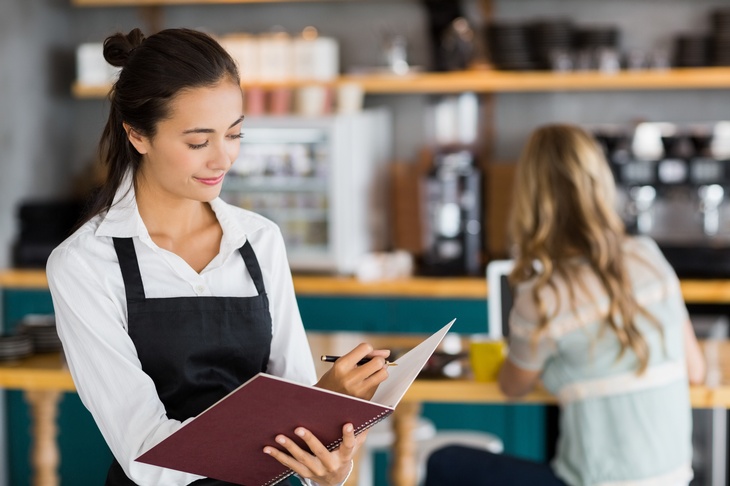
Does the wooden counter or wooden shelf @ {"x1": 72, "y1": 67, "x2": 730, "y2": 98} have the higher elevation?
wooden shelf @ {"x1": 72, "y1": 67, "x2": 730, "y2": 98}

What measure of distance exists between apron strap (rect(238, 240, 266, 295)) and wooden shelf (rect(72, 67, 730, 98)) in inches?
123

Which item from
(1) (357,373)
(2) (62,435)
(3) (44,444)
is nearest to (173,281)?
(1) (357,373)

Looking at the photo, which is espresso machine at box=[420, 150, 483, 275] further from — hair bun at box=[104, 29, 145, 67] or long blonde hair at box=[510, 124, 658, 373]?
hair bun at box=[104, 29, 145, 67]

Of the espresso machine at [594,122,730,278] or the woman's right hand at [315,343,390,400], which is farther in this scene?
the espresso machine at [594,122,730,278]

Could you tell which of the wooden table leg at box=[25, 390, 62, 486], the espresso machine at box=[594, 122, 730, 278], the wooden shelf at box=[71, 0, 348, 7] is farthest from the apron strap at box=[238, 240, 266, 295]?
the wooden shelf at box=[71, 0, 348, 7]

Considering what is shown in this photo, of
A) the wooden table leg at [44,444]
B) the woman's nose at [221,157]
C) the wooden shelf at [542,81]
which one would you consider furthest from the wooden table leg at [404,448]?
the wooden shelf at [542,81]

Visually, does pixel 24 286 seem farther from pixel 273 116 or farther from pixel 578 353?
pixel 578 353

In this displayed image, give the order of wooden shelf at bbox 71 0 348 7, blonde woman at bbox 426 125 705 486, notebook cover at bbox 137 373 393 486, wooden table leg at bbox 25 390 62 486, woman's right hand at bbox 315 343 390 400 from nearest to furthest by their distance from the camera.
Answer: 1. notebook cover at bbox 137 373 393 486
2. woman's right hand at bbox 315 343 390 400
3. blonde woman at bbox 426 125 705 486
4. wooden table leg at bbox 25 390 62 486
5. wooden shelf at bbox 71 0 348 7

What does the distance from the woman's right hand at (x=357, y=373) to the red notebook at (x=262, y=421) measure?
36 mm

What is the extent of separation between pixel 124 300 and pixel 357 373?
16.3 inches

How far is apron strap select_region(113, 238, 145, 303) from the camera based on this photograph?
1.74 metres

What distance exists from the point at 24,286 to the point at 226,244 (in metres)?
3.31

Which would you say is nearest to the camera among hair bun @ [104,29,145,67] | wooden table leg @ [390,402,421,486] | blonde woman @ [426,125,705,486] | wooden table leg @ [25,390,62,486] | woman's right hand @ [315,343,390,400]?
woman's right hand @ [315,343,390,400]

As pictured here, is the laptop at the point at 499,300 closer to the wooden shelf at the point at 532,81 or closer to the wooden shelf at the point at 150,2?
the wooden shelf at the point at 532,81
